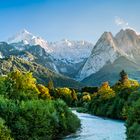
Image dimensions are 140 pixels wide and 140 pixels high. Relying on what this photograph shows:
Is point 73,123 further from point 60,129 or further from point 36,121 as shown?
point 36,121

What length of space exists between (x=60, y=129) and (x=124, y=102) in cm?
5465

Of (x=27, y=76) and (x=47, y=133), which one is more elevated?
(x=27, y=76)

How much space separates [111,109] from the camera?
152000mm

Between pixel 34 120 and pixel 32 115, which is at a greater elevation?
pixel 32 115

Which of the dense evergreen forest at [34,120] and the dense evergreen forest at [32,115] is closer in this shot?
the dense evergreen forest at [32,115]

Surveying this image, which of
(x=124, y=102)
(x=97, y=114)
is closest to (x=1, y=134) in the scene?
(x=124, y=102)

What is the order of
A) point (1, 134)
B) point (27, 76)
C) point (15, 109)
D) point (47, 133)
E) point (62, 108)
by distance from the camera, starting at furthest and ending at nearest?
point (27, 76)
point (62, 108)
point (47, 133)
point (15, 109)
point (1, 134)

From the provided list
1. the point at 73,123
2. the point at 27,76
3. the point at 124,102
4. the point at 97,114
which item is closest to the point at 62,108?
the point at 73,123

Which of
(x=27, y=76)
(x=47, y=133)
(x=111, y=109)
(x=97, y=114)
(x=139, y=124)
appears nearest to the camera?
(x=139, y=124)

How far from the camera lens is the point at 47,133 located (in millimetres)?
81500

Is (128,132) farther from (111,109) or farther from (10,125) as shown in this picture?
(111,109)

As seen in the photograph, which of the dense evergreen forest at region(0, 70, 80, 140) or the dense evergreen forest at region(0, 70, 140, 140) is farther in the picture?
the dense evergreen forest at region(0, 70, 80, 140)

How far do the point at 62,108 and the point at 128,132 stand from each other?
3182 centimetres

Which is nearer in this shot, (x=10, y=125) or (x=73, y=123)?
(x=10, y=125)
